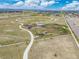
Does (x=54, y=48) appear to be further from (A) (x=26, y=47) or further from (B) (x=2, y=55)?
(B) (x=2, y=55)

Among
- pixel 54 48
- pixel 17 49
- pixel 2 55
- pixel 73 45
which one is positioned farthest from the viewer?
pixel 73 45

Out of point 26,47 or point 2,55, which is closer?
point 2,55

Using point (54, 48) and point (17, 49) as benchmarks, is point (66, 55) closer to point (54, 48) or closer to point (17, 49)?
point (54, 48)

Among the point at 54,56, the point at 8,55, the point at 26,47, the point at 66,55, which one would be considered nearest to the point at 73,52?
the point at 66,55

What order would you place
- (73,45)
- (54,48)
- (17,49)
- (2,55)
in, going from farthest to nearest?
(73,45)
(54,48)
(17,49)
(2,55)

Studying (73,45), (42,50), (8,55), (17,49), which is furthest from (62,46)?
(8,55)

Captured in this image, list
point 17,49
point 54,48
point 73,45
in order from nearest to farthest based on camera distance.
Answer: point 17,49 → point 54,48 → point 73,45
